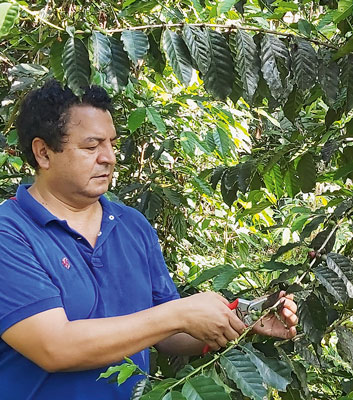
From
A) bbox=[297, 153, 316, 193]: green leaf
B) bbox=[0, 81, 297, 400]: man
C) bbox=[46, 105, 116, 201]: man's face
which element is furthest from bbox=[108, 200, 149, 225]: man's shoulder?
bbox=[297, 153, 316, 193]: green leaf

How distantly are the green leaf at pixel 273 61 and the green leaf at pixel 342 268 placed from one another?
343 mm

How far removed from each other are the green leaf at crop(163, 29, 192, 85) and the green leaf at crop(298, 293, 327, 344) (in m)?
0.48

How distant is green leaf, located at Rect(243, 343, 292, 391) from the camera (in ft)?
3.60

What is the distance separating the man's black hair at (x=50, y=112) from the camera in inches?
55.4

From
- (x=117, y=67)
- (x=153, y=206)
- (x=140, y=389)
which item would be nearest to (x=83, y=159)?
(x=117, y=67)

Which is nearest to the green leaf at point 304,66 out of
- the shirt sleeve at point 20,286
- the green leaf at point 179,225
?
the shirt sleeve at point 20,286

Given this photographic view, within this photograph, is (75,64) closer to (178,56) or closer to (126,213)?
(178,56)

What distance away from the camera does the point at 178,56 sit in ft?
4.17

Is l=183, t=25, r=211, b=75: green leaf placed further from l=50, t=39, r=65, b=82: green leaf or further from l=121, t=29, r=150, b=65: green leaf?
l=50, t=39, r=65, b=82: green leaf

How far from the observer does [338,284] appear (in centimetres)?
119

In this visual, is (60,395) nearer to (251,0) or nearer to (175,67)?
(175,67)

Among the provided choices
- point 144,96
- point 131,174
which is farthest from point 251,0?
point 131,174

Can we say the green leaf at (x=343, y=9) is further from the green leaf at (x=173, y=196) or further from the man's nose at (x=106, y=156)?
the green leaf at (x=173, y=196)

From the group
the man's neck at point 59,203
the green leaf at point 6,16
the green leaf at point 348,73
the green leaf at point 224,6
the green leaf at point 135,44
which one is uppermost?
the green leaf at point 6,16
